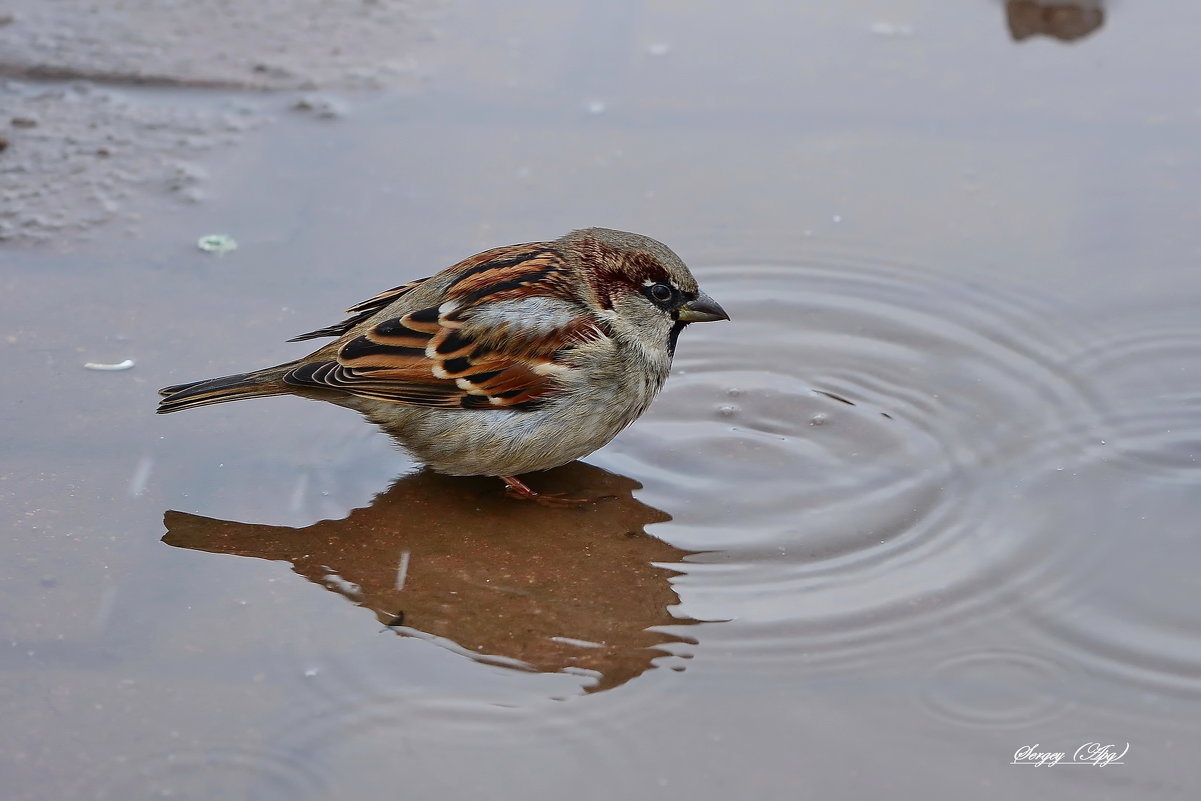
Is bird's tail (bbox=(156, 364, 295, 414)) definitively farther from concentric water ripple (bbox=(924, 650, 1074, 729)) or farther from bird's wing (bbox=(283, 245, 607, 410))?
concentric water ripple (bbox=(924, 650, 1074, 729))

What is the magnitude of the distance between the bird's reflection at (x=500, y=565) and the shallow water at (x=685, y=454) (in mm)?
18

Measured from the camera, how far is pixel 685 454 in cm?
545

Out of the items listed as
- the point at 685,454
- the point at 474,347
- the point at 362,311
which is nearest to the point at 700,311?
the point at 685,454

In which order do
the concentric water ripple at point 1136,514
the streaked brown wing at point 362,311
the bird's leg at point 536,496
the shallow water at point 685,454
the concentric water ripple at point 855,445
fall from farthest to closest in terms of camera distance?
the streaked brown wing at point 362,311, the bird's leg at point 536,496, the concentric water ripple at point 855,445, the concentric water ripple at point 1136,514, the shallow water at point 685,454

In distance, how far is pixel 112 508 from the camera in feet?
16.4

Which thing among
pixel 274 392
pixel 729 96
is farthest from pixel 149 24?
pixel 274 392

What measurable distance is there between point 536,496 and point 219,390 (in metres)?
1.26

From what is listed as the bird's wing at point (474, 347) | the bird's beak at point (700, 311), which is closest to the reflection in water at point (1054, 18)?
the bird's beak at point (700, 311)

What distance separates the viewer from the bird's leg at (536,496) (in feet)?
17.3

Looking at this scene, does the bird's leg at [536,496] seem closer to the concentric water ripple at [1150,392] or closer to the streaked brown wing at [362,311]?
the streaked brown wing at [362,311]

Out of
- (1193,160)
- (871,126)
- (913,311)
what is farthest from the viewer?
(871,126)

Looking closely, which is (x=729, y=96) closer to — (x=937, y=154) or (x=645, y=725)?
(x=937, y=154)

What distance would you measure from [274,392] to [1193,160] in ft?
15.1

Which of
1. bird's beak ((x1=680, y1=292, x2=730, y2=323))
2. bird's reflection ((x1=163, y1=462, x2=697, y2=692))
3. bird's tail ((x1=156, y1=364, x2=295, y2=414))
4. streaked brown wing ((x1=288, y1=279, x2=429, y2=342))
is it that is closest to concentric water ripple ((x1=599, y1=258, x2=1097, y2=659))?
bird's reflection ((x1=163, y1=462, x2=697, y2=692))
